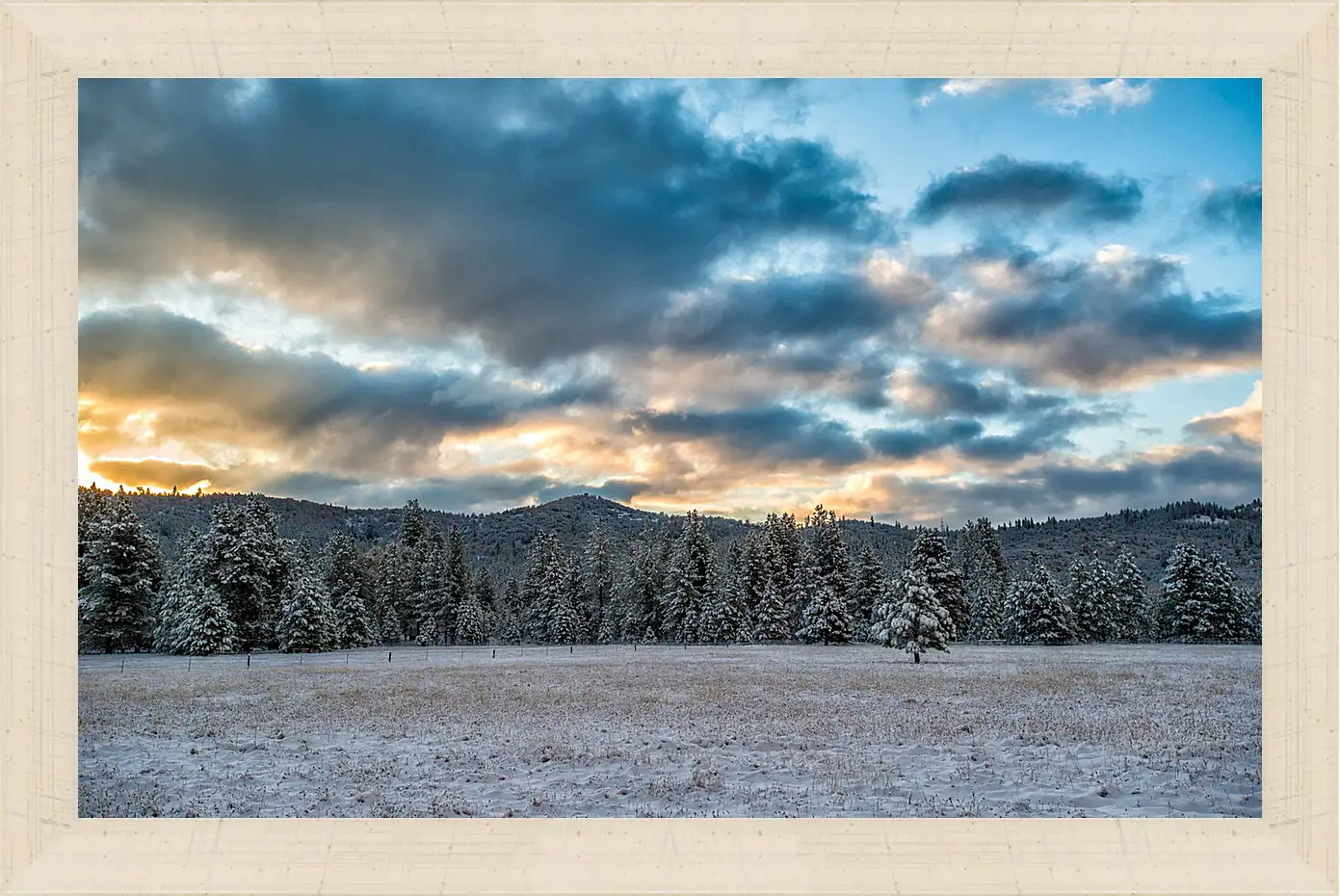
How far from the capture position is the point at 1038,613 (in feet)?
95.4

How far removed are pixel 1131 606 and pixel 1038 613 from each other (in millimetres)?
3008

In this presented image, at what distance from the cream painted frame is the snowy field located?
0.61 metres

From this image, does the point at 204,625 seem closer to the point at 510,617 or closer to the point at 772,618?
the point at 510,617

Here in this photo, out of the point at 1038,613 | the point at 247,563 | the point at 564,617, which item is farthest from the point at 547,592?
the point at 1038,613

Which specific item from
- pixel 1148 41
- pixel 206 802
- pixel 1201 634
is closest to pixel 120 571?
pixel 206 802

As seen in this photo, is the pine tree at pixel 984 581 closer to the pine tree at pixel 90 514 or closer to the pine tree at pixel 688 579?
the pine tree at pixel 688 579

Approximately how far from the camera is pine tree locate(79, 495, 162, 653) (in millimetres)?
20578

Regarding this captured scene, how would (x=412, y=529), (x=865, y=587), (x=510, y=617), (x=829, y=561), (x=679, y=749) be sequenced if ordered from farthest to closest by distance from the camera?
1. (x=510, y=617)
2. (x=412, y=529)
3. (x=829, y=561)
4. (x=865, y=587)
5. (x=679, y=749)

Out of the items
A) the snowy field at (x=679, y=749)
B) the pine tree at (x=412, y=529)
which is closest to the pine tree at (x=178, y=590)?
the snowy field at (x=679, y=749)

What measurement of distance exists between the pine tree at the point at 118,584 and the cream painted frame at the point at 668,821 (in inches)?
679

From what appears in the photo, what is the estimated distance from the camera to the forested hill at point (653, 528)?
15055 millimetres

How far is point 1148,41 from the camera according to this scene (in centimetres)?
588
